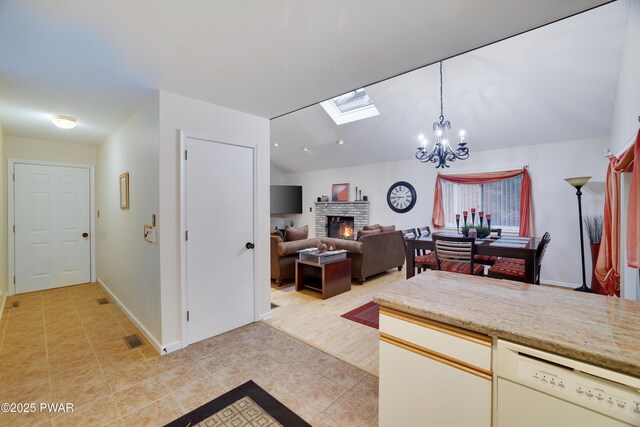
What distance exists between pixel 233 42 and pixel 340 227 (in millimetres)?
6415

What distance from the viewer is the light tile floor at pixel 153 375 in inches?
71.0

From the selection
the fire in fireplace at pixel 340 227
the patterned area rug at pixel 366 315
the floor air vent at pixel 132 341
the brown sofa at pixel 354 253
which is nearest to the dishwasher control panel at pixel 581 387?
the patterned area rug at pixel 366 315

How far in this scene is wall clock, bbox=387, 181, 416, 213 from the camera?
643 centimetres

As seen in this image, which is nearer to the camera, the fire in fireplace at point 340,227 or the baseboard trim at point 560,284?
the baseboard trim at point 560,284

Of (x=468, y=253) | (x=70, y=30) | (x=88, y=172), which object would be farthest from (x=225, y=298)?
(x=88, y=172)

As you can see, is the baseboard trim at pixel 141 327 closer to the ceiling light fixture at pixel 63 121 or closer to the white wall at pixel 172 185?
the white wall at pixel 172 185

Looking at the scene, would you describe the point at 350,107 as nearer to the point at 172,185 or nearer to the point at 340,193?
the point at 340,193

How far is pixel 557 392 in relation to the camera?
0.94 meters

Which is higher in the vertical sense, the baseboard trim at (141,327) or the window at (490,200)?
the window at (490,200)

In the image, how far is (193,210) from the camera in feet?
8.76

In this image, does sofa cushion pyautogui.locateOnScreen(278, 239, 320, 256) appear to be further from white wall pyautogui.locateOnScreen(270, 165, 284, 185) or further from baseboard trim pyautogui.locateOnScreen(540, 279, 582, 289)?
white wall pyautogui.locateOnScreen(270, 165, 284, 185)

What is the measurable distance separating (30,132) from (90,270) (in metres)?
2.30

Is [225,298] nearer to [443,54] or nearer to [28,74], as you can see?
[28,74]

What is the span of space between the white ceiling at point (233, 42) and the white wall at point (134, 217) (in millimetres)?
485
